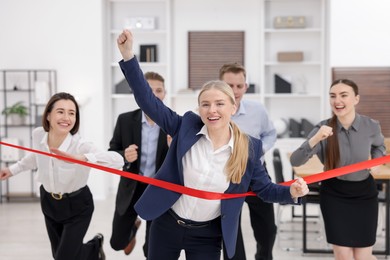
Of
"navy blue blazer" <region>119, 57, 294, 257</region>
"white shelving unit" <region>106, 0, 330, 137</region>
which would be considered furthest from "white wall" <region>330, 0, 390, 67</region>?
"navy blue blazer" <region>119, 57, 294, 257</region>

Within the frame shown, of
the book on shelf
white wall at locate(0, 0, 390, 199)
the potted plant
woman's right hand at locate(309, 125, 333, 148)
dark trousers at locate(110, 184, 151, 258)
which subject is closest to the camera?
woman's right hand at locate(309, 125, 333, 148)

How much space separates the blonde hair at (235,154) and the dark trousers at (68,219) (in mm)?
1469

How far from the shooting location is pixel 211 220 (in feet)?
10.6

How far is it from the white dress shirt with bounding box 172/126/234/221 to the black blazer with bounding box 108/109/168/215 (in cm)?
145

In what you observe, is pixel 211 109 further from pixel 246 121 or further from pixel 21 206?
pixel 21 206

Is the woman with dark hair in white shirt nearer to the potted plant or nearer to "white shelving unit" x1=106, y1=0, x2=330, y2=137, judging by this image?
the potted plant

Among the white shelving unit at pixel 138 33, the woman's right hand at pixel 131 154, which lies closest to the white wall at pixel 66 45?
the white shelving unit at pixel 138 33

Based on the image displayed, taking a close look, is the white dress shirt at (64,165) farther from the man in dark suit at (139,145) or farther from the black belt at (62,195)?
the man in dark suit at (139,145)

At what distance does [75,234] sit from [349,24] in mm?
5466

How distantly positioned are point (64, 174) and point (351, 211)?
1.96m

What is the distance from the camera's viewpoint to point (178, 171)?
319 cm

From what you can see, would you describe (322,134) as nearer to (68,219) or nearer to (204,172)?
(204,172)

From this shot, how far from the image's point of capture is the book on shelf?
9000 mm

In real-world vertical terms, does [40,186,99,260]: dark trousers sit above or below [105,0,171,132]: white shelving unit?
below
